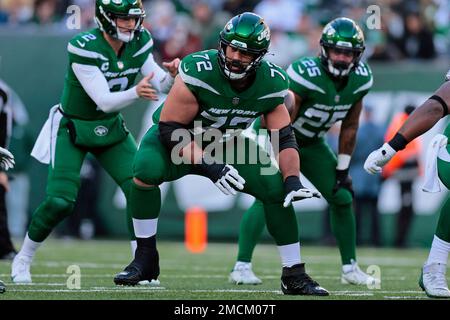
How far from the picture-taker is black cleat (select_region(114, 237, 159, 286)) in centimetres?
606

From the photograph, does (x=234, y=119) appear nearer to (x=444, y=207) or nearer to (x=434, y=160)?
(x=434, y=160)

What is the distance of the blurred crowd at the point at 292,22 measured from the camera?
1280 centimetres

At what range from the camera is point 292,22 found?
1330 centimetres

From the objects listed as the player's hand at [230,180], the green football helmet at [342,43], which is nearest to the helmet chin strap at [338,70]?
the green football helmet at [342,43]

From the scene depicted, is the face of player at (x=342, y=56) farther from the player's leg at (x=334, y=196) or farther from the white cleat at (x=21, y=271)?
the white cleat at (x=21, y=271)

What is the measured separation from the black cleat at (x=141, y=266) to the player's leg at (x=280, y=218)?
723mm

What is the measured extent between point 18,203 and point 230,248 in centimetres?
285

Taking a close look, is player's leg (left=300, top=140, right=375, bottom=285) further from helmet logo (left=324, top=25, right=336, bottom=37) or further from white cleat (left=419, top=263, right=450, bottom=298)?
white cleat (left=419, top=263, right=450, bottom=298)

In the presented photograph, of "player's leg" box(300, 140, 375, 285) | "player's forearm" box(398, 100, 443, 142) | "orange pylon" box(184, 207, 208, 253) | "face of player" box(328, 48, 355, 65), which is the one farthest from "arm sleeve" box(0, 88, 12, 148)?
"player's forearm" box(398, 100, 443, 142)

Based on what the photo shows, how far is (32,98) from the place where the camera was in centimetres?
1305

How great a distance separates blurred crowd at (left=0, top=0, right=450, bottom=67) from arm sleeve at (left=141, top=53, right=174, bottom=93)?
567 cm
